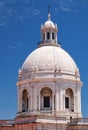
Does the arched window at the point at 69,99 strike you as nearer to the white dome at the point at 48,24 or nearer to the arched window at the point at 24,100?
the arched window at the point at 24,100

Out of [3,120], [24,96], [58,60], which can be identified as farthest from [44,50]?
[3,120]

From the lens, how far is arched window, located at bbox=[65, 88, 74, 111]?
76.6 m

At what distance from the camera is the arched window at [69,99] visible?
76.6m

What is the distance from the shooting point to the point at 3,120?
74938mm

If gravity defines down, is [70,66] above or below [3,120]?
above

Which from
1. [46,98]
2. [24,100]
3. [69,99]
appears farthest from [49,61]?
[24,100]

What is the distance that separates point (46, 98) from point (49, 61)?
6.03 m

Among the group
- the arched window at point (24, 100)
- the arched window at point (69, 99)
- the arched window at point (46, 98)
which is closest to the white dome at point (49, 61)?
the arched window at point (69, 99)

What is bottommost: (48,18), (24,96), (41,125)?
(41,125)

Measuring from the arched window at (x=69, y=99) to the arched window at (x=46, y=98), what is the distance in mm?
2827

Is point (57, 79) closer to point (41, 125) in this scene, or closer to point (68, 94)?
point (68, 94)

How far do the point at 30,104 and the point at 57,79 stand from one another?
5827 mm

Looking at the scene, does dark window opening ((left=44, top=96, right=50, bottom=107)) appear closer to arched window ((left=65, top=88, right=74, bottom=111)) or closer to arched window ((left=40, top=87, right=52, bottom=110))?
arched window ((left=40, top=87, right=52, bottom=110))

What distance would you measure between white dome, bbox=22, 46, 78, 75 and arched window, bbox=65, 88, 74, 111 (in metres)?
3.27
